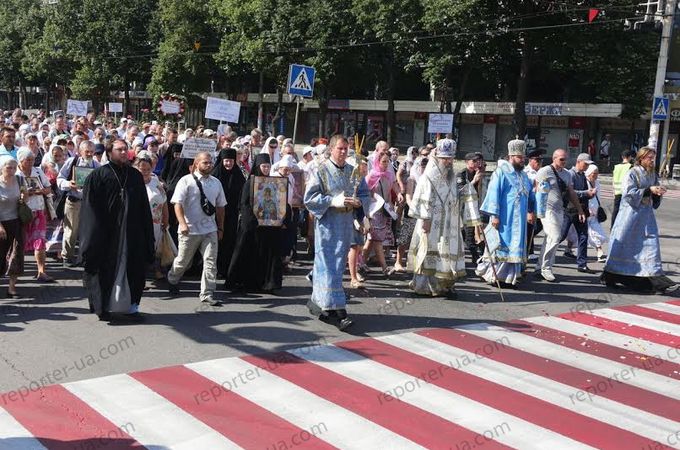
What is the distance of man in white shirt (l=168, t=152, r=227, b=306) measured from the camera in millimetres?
8148

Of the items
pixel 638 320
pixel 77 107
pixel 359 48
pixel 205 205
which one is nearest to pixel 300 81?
pixel 205 205

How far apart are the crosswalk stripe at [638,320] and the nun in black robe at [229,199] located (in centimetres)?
466

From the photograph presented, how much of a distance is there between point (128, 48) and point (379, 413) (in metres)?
56.1

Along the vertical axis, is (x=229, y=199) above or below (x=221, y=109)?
below

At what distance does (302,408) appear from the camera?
5.34m

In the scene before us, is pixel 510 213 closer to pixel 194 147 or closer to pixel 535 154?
pixel 535 154

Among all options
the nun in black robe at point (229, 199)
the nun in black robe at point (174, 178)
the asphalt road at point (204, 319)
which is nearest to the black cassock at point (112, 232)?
the asphalt road at point (204, 319)

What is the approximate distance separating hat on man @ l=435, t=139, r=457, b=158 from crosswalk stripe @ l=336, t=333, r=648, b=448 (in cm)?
259

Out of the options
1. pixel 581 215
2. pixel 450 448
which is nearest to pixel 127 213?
pixel 450 448

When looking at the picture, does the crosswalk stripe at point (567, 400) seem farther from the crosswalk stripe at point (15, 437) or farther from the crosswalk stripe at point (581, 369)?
the crosswalk stripe at point (15, 437)

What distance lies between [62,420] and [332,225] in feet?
11.4

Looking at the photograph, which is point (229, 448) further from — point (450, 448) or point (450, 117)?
point (450, 117)

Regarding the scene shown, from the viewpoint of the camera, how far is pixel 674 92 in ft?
120

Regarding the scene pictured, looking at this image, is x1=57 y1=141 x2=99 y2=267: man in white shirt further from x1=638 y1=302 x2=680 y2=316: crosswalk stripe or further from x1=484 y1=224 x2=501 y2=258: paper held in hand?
x1=638 y1=302 x2=680 y2=316: crosswalk stripe
